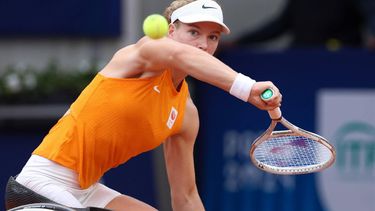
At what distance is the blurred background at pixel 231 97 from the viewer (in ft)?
31.5

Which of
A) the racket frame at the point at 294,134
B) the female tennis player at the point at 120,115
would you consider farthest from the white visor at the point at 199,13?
the racket frame at the point at 294,134

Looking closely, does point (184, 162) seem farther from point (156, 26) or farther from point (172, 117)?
point (156, 26)

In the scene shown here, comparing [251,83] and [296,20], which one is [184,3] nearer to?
[251,83]

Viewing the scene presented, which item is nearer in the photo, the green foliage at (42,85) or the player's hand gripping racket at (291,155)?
the player's hand gripping racket at (291,155)

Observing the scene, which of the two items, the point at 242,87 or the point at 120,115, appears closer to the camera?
the point at 242,87

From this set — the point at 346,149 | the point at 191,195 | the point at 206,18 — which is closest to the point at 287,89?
the point at 346,149

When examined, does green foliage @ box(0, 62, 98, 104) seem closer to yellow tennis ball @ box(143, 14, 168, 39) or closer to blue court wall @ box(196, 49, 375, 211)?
blue court wall @ box(196, 49, 375, 211)

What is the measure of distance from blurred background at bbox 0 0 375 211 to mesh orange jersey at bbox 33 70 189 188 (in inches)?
141

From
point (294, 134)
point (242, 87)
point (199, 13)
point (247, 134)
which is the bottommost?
point (247, 134)

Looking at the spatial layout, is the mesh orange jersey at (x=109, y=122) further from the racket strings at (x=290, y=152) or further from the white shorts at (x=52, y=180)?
the racket strings at (x=290, y=152)

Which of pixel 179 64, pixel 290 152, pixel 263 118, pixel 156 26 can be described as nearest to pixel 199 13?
pixel 179 64

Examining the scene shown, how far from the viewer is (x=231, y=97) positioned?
9.78 meters

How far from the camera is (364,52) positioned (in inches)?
379

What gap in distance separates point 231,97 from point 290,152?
3.53m
